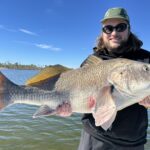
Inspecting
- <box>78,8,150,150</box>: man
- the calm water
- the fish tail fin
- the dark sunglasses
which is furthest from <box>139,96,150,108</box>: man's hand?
the calm water

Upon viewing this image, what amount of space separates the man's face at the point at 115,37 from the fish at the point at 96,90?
43cm

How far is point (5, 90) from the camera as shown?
480 cm

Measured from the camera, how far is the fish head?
13.7 feet

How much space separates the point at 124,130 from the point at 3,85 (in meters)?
1.69

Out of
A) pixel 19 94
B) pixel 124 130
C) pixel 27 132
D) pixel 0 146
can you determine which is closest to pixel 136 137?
pixel 124 130

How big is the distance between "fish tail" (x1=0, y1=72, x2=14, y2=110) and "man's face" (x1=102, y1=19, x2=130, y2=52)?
1.39 metres

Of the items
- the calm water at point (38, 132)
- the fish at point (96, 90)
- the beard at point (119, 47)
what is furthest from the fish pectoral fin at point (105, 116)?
the calm water at point (38, 132)

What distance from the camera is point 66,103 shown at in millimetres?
4516

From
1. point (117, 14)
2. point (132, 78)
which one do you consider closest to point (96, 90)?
point (132, 78)

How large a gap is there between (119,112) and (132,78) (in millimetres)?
529

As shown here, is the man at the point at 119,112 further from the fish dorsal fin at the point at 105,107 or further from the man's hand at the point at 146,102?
the fish dorsal fin at the point at 105,107

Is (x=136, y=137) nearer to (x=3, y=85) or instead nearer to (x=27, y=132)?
(x=3, y=85)

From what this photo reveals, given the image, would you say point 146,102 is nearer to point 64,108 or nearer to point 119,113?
point 119,113

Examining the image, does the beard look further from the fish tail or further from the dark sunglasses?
the fish tail
